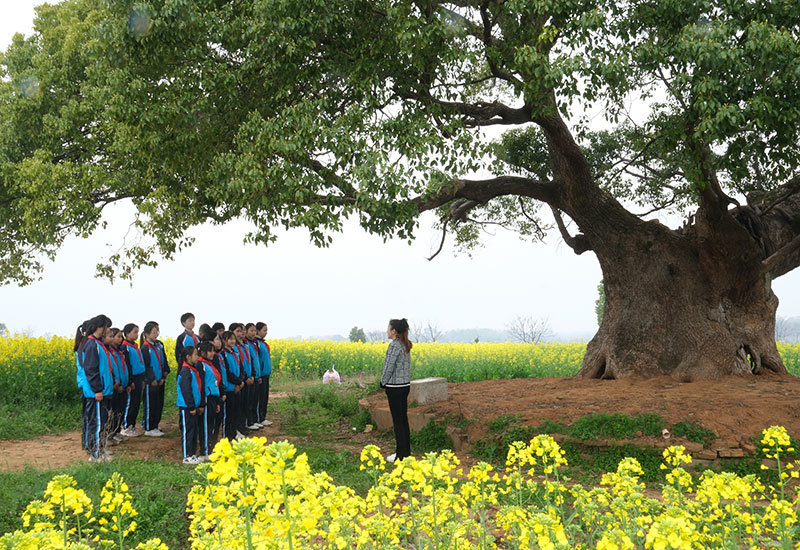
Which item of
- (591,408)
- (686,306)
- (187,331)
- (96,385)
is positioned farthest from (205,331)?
(686,306)

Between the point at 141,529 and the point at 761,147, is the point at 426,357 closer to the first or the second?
the point at 761,147

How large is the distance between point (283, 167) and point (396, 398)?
3.65m

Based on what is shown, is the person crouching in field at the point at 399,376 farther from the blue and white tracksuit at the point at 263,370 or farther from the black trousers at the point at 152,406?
the black trousers at the point at 152,406

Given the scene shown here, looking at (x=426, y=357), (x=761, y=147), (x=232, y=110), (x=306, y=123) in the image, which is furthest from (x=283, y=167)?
(x=426, y=357)

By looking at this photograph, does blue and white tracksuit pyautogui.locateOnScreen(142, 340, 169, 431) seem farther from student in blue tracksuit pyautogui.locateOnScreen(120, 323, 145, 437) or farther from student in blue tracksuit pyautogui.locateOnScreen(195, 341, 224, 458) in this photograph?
student in blue tracksuit pyautogui.locateOnScreen(195, 341, 224, 458)

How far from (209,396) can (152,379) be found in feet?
8.31

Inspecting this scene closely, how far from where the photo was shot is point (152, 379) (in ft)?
38.0

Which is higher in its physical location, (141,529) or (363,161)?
(363,161)

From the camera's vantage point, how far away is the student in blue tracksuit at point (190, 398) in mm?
9117

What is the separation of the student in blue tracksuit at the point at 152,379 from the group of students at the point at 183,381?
0.02 m

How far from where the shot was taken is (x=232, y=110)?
11.1 meters

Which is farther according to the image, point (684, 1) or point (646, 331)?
point (646, 331)

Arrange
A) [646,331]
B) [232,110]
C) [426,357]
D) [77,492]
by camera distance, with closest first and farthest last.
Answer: [77,492] → [232,110] → [646,331] → [426,357]

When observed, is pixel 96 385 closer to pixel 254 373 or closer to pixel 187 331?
pixel 187 331
